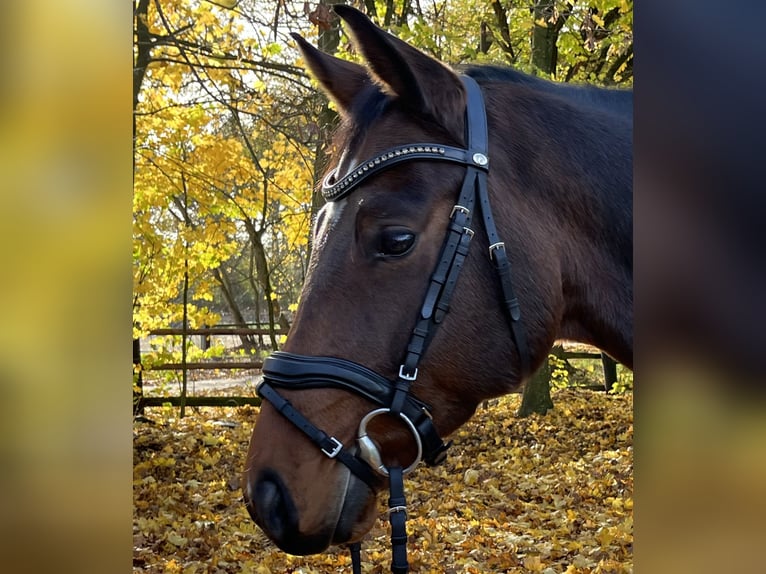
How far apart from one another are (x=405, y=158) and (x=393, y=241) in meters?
0.24

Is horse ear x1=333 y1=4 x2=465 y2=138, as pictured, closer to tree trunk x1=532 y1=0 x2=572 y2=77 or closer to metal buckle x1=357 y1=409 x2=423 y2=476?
metal buckle x1=357 y1=409 x2=423 y2=476

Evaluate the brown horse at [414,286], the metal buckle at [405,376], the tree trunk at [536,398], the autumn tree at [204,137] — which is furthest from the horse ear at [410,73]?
the tree trunk at [536,398]

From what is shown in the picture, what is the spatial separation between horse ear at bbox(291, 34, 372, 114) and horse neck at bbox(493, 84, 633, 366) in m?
0.47

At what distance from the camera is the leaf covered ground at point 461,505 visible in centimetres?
484

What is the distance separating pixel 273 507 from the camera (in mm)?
1588

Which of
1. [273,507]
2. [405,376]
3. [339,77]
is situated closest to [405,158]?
[339,77]

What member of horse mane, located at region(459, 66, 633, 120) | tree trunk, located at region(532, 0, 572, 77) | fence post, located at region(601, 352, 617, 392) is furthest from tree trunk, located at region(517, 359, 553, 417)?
horse mane, located at region(459, 66, 633, 120)

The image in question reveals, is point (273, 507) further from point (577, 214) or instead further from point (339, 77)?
point (339, 77)

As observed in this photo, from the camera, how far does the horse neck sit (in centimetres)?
181

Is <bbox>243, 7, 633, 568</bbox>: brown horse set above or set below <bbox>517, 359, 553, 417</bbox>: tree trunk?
above
